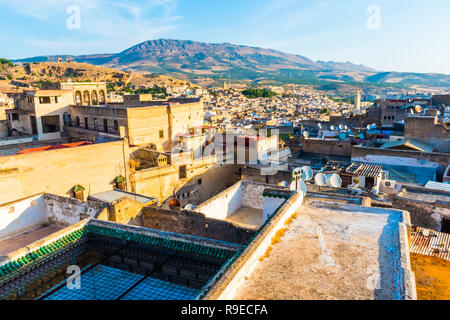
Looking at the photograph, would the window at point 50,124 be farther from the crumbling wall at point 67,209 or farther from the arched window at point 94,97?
the crumbling wall at point 67,209

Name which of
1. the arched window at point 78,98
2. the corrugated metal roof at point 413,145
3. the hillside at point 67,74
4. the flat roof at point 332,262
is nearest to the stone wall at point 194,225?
the flat roof at point 332,262

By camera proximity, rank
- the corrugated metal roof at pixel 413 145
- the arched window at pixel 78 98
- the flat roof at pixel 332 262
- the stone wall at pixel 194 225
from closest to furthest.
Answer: the flat roof at pixel 332 262
the stone wall at pixel 194 225
the corrugated metal roof at pixel 413 145
the arched window at pixel 78 98

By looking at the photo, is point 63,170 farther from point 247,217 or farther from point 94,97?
point 94,97

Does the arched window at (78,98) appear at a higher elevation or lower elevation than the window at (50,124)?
higher

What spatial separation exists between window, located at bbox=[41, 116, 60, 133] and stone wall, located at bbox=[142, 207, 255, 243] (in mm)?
13973

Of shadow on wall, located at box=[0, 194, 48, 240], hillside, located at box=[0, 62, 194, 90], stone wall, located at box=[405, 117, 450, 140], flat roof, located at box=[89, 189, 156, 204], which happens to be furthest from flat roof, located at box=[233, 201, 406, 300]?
hillside, located at box=[0, 62, 194, 90]

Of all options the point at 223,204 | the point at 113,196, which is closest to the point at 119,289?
the point at 223,204

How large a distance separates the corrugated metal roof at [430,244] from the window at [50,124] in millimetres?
19251

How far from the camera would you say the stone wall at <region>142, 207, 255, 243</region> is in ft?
23.8

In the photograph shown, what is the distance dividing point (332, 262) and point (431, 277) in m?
3.74

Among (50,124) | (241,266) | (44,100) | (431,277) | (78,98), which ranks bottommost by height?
(431,277)

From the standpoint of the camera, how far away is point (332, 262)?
4.36 m

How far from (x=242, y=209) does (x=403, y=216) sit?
4.98 metres

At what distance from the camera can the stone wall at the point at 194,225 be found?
725 centimetres
